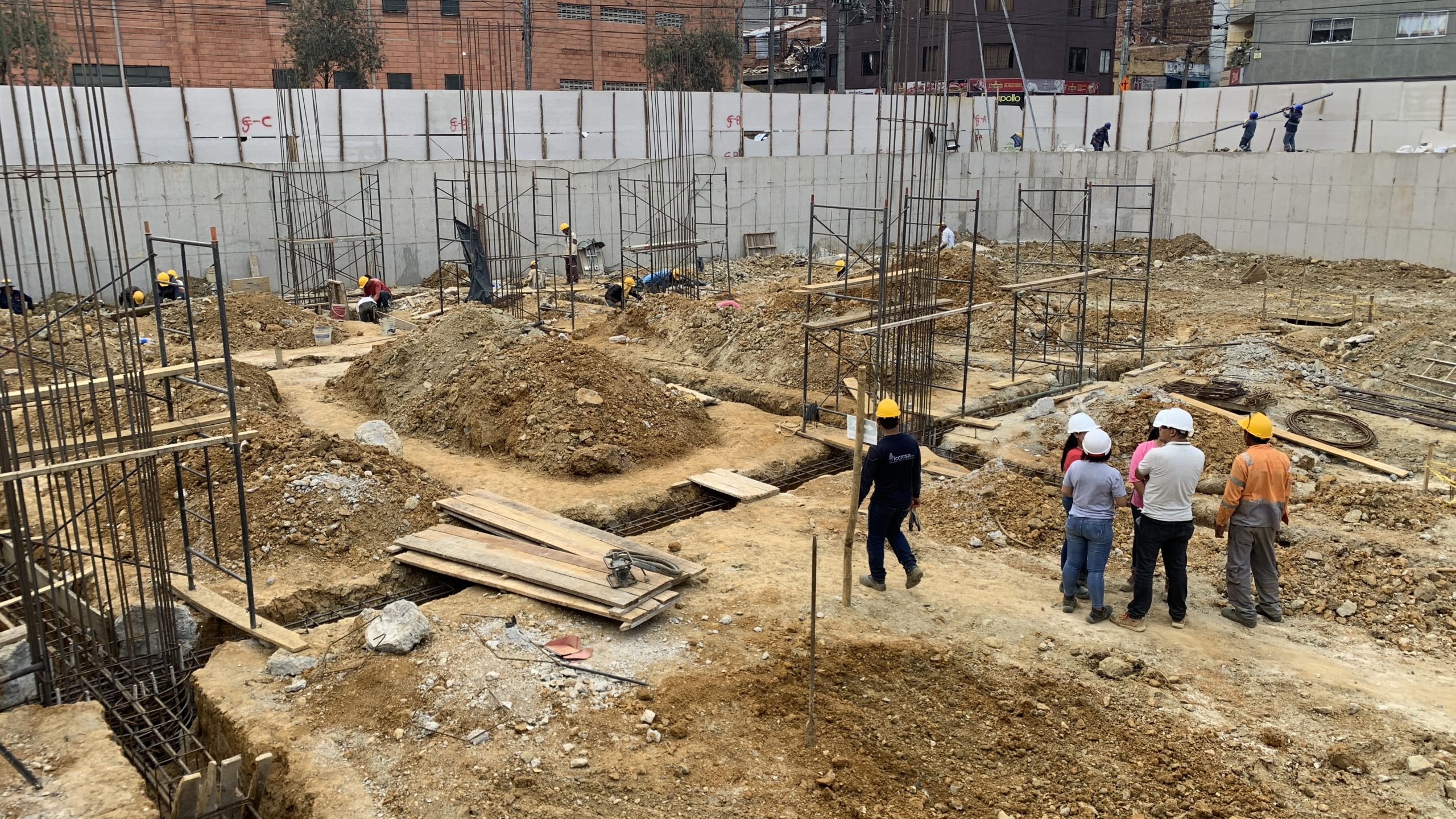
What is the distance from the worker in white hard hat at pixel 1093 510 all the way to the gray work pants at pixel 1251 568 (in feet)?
2.93

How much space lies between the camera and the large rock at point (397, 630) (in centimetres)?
707

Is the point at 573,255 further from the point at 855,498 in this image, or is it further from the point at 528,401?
the point at 855,498

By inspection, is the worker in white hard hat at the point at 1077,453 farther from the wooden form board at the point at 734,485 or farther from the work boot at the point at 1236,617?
the wooden form board at the point at 734,485

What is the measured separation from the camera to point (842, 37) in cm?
4497

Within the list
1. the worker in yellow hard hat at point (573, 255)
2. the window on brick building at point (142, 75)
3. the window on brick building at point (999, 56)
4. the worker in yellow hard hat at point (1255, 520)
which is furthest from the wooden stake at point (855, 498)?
the window on brick building at point (999, 56)

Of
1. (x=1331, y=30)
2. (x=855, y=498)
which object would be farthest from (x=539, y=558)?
(x=1331, y=30)

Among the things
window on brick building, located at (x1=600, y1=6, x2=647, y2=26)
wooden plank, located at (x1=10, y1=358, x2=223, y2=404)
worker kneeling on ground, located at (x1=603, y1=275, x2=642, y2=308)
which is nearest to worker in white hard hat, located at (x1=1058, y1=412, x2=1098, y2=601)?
wooden plank, located at (x1=10, y1=358, x2=223, y2=404)

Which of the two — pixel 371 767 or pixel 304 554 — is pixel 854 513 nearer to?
pixel 371 767

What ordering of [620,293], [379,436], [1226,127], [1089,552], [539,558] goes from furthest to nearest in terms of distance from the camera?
1. [1226,127]
2. [620,293]
3. [379,436]
4. [539,558]
5. [1089,552]

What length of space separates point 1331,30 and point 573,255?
30354mm

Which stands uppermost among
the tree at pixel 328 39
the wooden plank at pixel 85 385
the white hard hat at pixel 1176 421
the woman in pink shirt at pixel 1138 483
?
the tree at pixel 328 39

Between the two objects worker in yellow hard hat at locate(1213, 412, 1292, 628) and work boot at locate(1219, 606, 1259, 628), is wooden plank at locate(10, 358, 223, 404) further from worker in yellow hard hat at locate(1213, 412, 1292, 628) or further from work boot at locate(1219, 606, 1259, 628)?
work boot at locate(1219, 606, 1259, 628)

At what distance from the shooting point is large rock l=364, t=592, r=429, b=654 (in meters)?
7.07

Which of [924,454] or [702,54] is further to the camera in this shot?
[702,54]
